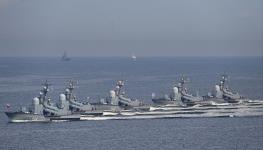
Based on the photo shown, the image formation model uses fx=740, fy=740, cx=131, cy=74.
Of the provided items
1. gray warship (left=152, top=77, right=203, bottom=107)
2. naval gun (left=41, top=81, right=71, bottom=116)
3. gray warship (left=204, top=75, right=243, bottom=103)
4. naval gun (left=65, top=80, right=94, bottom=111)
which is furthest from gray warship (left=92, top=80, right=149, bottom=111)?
gray warship (left=204, top=75, right=243, bottom=103)

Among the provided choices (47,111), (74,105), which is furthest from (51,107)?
(74,105)

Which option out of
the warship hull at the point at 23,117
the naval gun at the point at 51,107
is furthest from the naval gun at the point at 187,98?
the warship hull at the point at 23,117

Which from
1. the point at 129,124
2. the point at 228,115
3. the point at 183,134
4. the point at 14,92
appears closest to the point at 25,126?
the point at 129,124

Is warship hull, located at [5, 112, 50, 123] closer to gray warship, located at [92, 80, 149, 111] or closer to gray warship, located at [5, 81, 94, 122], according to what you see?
gray warship, located at [5, 81, 94, 122]

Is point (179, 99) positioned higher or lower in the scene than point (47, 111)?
higher

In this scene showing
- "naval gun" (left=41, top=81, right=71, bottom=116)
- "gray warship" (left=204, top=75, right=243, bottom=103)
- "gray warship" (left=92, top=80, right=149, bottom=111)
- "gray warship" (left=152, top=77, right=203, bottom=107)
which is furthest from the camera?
"gray warship" (left=204, top=75, right=243, bottom=103)

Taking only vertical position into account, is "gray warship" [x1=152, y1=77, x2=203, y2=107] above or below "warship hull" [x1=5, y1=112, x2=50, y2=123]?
above

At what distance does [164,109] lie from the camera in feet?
422

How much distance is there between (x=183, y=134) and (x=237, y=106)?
32.9m

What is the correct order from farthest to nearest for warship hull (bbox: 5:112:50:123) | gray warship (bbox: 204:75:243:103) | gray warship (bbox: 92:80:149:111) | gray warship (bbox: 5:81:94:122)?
gray warship (bbox: 204:75:243:103) < gray warship (bbox: 92:80:149:111) < gray warship (bbox: 5:81:94:122) < warship hull (bbox: 5:112:50:123)

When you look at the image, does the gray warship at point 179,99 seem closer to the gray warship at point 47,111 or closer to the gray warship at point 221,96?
the gray warship at point 221,96

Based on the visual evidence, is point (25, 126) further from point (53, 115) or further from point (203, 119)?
point (203, 119)

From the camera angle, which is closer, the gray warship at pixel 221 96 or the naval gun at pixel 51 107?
the naval gun at pixel 51 107

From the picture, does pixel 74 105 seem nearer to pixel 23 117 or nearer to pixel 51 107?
pixel 51 107
